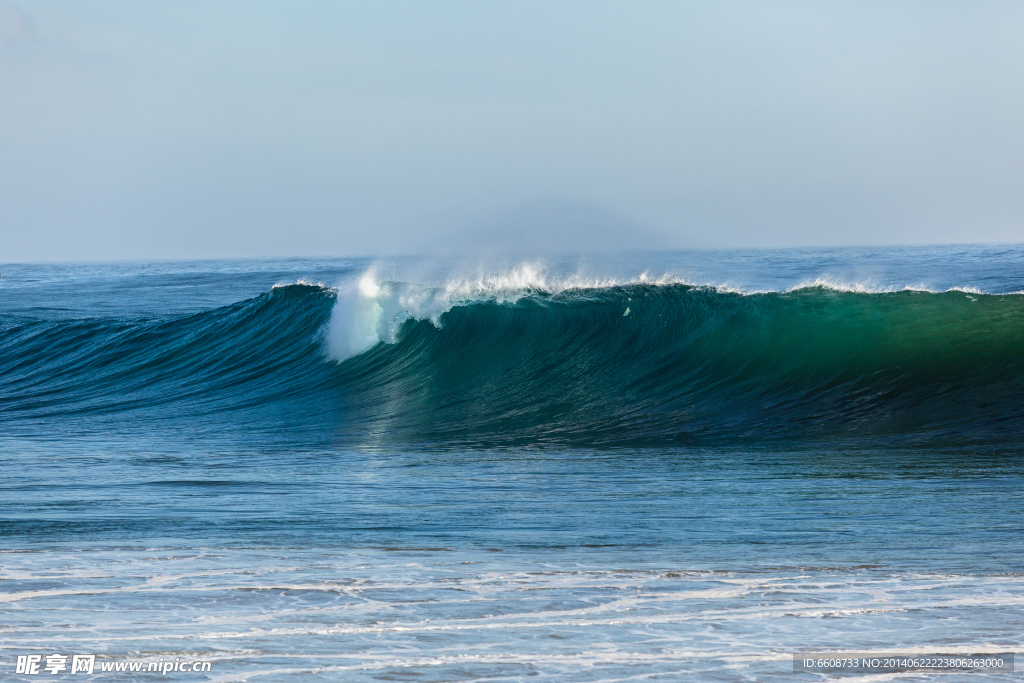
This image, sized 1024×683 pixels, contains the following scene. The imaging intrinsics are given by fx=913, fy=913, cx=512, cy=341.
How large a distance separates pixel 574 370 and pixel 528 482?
487cm

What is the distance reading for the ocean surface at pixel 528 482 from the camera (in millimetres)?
3250

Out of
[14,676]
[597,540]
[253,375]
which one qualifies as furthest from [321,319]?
[14,676]

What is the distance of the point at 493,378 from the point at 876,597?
740 cm

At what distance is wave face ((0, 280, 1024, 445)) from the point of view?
830 cm

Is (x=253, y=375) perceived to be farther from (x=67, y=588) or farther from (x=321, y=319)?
(x=67, y=588)

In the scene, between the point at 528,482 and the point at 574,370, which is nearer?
the point at 528,482

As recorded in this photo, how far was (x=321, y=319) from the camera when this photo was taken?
13539 mm

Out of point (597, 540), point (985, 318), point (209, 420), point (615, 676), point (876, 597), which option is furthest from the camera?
point (985, 318)

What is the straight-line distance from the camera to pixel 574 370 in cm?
1071

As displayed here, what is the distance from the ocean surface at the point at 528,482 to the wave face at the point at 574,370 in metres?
0.05

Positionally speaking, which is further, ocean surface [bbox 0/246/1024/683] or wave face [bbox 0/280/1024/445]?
wave face [bbox 0/280/1024/445]

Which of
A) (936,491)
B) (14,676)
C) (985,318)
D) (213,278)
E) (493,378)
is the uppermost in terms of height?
(213,278)

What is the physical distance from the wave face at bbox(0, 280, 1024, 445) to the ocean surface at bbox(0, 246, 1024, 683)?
5cm

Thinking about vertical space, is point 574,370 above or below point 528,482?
above
